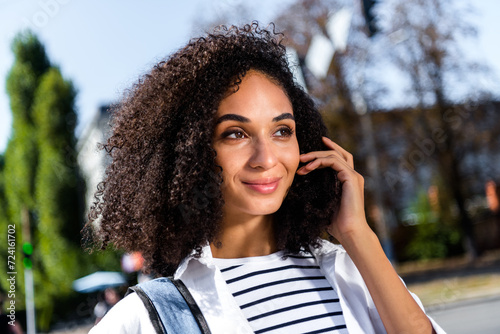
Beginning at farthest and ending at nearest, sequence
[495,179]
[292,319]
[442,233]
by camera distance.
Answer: [442,233] < [495,179] < [292,319]

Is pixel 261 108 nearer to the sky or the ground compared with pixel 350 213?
nearer to the sky

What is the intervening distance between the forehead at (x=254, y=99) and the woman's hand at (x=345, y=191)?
0.21 m

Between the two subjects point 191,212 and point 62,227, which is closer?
point 191,212

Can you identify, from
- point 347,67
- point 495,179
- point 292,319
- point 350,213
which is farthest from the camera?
point 495,179

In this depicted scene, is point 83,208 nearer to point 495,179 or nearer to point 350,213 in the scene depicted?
point 495,179

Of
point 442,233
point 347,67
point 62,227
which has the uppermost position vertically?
point 347,67

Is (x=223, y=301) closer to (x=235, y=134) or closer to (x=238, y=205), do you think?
(x=238, y=205)

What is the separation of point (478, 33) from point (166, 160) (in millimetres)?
21812

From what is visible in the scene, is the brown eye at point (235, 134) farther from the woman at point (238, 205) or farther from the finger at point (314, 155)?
the finger at point (314, 155)

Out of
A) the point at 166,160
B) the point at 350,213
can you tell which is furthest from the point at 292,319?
the point at 166,160

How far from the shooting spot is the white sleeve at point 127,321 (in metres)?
1.30

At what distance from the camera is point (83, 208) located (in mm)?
22078

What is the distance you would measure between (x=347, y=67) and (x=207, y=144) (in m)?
18.7

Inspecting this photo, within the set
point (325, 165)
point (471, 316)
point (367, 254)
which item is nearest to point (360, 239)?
point (367, 254)
